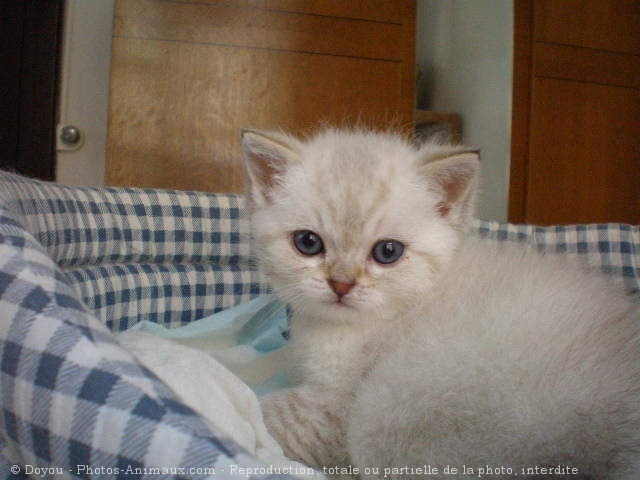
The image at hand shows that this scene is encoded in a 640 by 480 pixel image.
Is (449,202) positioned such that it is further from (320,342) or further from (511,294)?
(320,342)

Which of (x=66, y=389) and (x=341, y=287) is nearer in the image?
(x=66, y=389)

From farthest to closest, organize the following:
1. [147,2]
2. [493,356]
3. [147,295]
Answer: [147,2] → [147,295] → [493,356]

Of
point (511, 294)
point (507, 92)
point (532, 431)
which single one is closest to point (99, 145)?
point (507, 92)

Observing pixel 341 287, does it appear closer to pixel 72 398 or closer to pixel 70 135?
pixel 72 398

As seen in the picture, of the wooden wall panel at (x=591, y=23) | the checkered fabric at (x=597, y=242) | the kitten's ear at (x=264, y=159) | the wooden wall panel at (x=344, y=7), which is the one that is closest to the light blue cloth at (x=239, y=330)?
the kitten's ear at (x=264, y=159)

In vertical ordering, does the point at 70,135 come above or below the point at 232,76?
below

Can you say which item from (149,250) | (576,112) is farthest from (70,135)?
(576,112)
